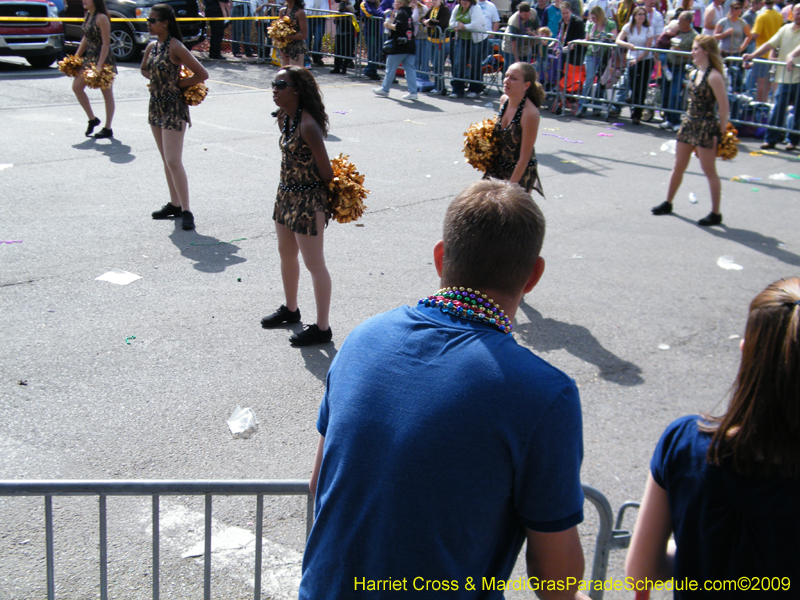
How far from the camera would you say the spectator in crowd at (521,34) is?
15148mm

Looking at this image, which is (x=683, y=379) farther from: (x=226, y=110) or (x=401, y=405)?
(x=226, y=110)

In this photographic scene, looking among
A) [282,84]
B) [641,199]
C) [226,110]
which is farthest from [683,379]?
[226,110]

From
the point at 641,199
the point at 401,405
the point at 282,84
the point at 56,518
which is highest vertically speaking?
the point at 282,84

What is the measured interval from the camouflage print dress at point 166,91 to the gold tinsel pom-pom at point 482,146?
2.93 m

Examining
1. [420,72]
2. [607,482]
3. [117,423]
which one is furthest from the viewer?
[420,72]

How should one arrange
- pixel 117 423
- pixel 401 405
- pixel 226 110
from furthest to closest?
pixel 226 110, pixel 117 423, pixel 401 405

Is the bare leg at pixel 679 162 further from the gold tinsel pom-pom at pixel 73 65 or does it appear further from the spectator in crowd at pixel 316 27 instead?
the spectator in crowd at pixel 316 27

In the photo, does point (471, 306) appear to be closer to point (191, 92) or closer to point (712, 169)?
point (191, 92)

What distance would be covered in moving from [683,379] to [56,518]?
3.88 meters

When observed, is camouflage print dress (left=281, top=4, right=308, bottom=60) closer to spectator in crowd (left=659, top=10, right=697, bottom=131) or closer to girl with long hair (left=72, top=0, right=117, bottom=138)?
girl with long hair (left=72, top=0, right=117, bottom=138)

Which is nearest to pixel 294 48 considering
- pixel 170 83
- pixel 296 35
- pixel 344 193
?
pixel 296 35

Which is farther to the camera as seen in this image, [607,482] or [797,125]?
[797,125]

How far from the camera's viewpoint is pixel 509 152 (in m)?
6.00

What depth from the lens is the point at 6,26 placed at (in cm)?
1542
